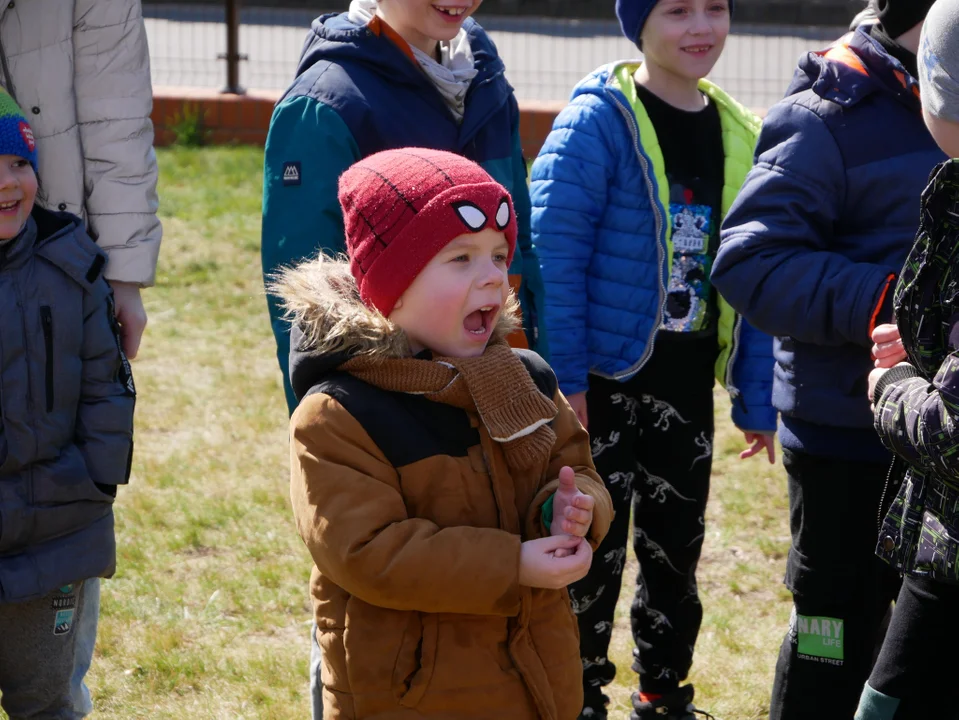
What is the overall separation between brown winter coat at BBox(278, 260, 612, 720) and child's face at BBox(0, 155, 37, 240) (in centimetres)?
69

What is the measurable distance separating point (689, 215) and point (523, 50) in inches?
407

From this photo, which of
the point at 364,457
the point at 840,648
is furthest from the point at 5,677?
the point at 840,648

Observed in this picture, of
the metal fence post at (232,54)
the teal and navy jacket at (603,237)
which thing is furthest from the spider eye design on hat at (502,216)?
the metal fence post at (232,54)

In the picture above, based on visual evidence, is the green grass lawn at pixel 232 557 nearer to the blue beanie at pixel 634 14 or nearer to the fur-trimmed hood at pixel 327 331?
the fur-trimmed hood at pixel 327 331

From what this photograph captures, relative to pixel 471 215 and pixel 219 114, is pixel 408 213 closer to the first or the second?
pixel 471 215

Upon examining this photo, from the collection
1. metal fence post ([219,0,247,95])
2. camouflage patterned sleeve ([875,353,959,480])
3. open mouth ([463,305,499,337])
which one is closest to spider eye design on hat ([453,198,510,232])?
open mouth ([463,305,499,337])

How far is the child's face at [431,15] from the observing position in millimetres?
2793

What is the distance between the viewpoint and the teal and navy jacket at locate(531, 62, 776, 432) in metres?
3.29

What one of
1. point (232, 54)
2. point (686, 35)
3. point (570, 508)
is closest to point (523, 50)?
Answer: point (232, 54)

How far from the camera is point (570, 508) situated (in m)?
2.14

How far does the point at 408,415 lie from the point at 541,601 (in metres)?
0.39

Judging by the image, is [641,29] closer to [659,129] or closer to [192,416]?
[659,129]

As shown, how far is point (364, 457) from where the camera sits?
7.06 ft

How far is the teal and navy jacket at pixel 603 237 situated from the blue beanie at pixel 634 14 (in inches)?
6.9
